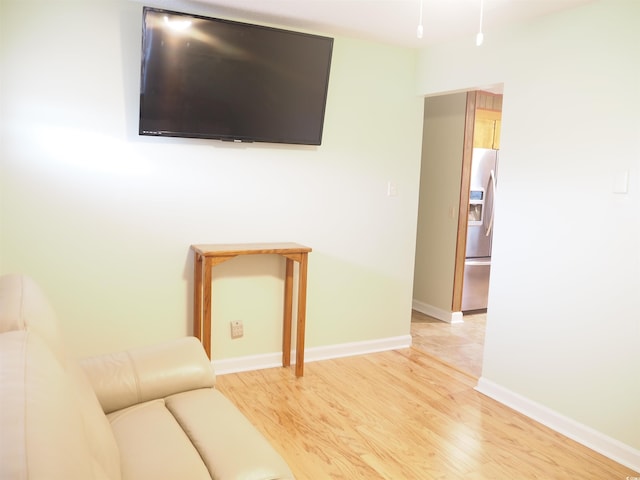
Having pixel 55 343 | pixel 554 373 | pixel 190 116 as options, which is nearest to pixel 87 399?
pixel 55 343

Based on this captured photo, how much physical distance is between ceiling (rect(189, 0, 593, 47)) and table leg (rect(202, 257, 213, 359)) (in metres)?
1.53

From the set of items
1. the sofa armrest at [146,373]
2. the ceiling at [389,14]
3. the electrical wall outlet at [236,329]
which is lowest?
the electrical wall outlet at [236,329]

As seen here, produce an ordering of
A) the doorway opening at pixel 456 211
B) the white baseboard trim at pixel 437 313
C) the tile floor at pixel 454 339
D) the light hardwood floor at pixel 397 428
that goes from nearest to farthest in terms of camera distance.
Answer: the light hardwood floor at pixel 397 428
the tile floor at pixel 454 339
the doorway opening at pixel 456 211
the white baseboard trim at pixel 437 313

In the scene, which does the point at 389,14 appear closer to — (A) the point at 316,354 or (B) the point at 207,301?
(B) the point at 207,301

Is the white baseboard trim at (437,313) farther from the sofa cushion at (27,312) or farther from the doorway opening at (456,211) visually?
the sofa cushion at (27,312)

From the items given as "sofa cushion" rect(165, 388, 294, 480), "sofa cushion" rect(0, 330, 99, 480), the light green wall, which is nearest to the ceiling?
the light green wall

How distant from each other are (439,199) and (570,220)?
2.28m

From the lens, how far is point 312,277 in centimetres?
381

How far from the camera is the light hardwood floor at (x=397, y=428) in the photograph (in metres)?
2.47

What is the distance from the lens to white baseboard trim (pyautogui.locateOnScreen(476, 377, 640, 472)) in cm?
257

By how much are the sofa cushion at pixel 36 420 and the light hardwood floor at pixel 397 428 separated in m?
1.56

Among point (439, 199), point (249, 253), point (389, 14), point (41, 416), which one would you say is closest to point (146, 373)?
point (41, 416)

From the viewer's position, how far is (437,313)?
16.9ft

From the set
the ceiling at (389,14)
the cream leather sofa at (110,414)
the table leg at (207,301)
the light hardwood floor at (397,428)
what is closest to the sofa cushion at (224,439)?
the cream leather sofa at (110,414)
